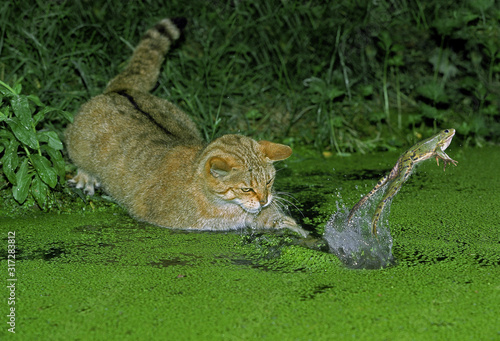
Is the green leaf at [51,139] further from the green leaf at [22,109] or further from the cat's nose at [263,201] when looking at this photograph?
the cat's nose at [263,201]

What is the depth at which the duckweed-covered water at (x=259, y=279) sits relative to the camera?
256 centimetres

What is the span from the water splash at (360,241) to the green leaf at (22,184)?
1.90 meters

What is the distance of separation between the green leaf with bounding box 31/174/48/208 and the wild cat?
0.48 meters

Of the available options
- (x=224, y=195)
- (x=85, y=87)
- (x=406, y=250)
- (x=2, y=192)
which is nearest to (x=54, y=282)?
(x=224, y=195)

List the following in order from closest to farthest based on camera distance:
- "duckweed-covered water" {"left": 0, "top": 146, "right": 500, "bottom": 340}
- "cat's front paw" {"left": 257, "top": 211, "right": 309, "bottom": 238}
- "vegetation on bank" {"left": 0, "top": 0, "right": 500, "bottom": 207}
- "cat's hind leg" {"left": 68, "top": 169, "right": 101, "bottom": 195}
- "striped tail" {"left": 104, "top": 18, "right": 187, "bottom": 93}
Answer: "duckweed-covered water" {"left": 0, "top": 146, "right": 500, "bottom": 340}, "cat's front paw" {"left": 257, "top": 211, "right": 309, "bottom": 238}, "cat's hind leg" {"left": 68, "top": 169, "right": 101, "bottom": 195}, "striped tail" {"left": 104, "top": 18, "right": 187, "bottom": 93}, "vegetation on bank" {"left": 0, "top": 0, "right": 500, "bottom": 207}

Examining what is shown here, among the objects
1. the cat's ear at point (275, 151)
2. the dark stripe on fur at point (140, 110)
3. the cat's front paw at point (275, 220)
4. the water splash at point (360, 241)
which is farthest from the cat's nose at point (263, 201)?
the dark stripe on fur at point (140, 110)

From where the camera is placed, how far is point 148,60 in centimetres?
498

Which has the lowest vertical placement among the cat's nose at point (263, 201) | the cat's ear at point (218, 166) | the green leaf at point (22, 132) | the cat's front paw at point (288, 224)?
the cat's front paw at point (288, 224)

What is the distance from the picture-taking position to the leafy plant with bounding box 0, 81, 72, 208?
3752mm

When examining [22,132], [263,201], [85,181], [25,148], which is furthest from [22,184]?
[263,201]

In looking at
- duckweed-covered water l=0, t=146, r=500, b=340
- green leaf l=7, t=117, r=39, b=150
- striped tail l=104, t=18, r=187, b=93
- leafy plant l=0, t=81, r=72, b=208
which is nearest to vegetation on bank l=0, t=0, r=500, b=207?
striped tail l=104, t=18, r=187, b=93

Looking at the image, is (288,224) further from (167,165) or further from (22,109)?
(22,109)

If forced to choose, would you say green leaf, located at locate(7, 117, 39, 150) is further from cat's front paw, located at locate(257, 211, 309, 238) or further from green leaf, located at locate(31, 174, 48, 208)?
cat's front paw, located at locate(257, 211, 309, 238)

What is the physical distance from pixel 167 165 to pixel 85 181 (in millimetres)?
941
